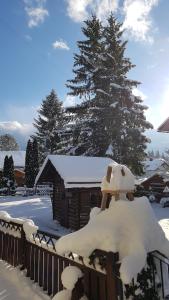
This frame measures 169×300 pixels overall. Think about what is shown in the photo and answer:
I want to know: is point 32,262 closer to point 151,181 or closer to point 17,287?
point 17,287

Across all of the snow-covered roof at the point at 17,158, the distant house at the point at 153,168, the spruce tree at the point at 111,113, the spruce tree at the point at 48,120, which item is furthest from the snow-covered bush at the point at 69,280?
the snow-covered roof at the point at 17,158

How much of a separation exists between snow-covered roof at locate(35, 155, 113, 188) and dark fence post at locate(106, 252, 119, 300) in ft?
40.8

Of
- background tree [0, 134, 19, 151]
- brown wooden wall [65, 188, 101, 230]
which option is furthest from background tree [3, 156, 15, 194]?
background tree [0, 134, 19, 151]

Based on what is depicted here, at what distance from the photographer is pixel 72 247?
498cm

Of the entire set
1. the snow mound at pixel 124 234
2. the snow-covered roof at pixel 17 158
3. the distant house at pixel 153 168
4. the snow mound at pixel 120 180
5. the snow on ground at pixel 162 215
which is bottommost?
the snow on ground at pixel 162 215

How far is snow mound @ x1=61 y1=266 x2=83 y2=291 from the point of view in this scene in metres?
5.29

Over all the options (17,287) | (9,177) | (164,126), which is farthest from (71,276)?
(9,177)

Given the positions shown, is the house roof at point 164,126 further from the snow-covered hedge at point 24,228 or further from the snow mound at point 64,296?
the snow mound at point 64,296

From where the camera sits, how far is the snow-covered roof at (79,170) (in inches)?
686

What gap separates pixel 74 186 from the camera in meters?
17.2

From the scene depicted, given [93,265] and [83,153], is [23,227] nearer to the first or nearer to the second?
[93,265]

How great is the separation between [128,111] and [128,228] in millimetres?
27550

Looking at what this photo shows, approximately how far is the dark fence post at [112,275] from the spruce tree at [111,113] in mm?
25857

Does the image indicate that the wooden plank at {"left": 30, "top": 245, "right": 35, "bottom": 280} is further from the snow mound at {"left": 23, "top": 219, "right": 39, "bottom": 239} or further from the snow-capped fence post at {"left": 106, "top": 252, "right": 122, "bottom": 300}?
the snow-capped fence post at {"left": 106, "top": 252, "right": 122, "bottom": 300}
